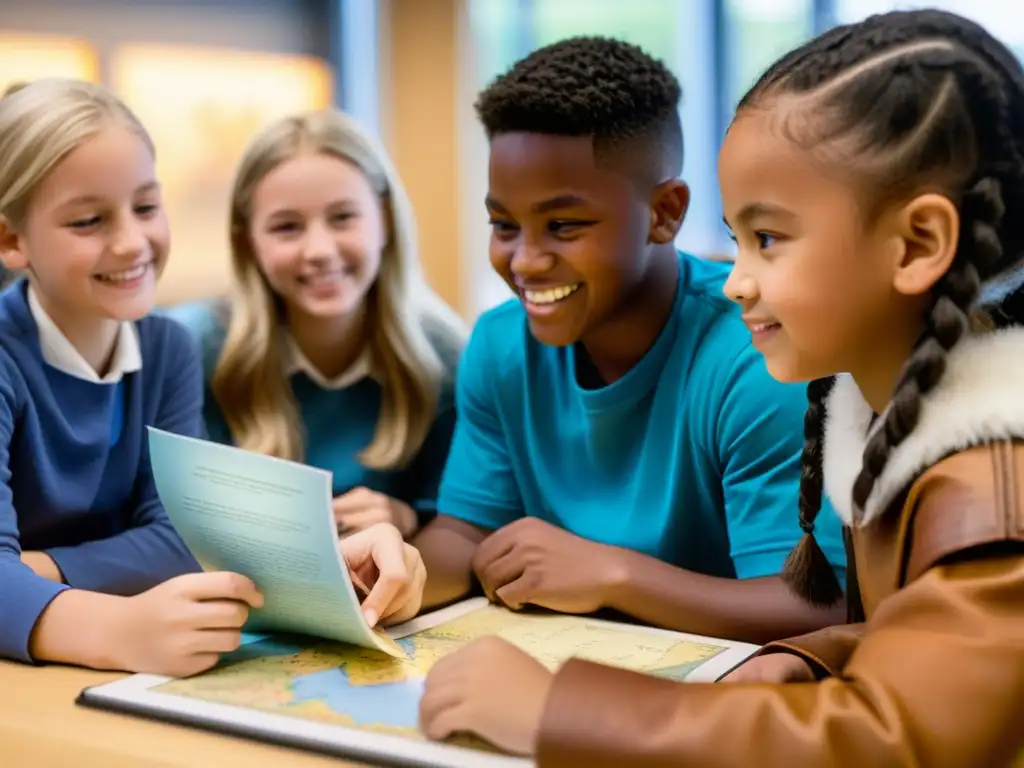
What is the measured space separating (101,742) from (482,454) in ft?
2.31

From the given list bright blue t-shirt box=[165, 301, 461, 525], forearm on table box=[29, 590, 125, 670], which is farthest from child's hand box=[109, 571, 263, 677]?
A: bright blue t-shirt box=[165, 301, 461, 525]

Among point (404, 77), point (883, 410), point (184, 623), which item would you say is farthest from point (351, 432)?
point (404, 77)

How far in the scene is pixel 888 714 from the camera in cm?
65

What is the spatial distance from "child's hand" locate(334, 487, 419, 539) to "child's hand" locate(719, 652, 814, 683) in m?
0.61

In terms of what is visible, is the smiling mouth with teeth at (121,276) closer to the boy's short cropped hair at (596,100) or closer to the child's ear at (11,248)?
the child's ear at (11,248)

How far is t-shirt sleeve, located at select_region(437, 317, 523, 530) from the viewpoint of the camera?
1.43 meters

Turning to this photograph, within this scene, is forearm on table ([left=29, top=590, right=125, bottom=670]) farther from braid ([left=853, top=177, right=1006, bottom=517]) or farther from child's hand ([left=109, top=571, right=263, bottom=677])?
braid ([left=853, top=177, right=1006, bottom=517])

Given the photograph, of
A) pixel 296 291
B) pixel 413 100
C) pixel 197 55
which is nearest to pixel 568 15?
pixel 413 100

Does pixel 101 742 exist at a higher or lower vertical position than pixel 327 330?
lower

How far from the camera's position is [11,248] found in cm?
132

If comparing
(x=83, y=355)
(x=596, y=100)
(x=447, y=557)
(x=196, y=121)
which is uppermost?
(x=196, y=121)

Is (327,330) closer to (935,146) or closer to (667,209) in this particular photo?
(667,209)

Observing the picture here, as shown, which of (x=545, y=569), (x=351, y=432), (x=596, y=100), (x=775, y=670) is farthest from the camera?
(x=351, y=432)

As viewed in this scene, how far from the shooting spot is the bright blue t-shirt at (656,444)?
1203 mm
